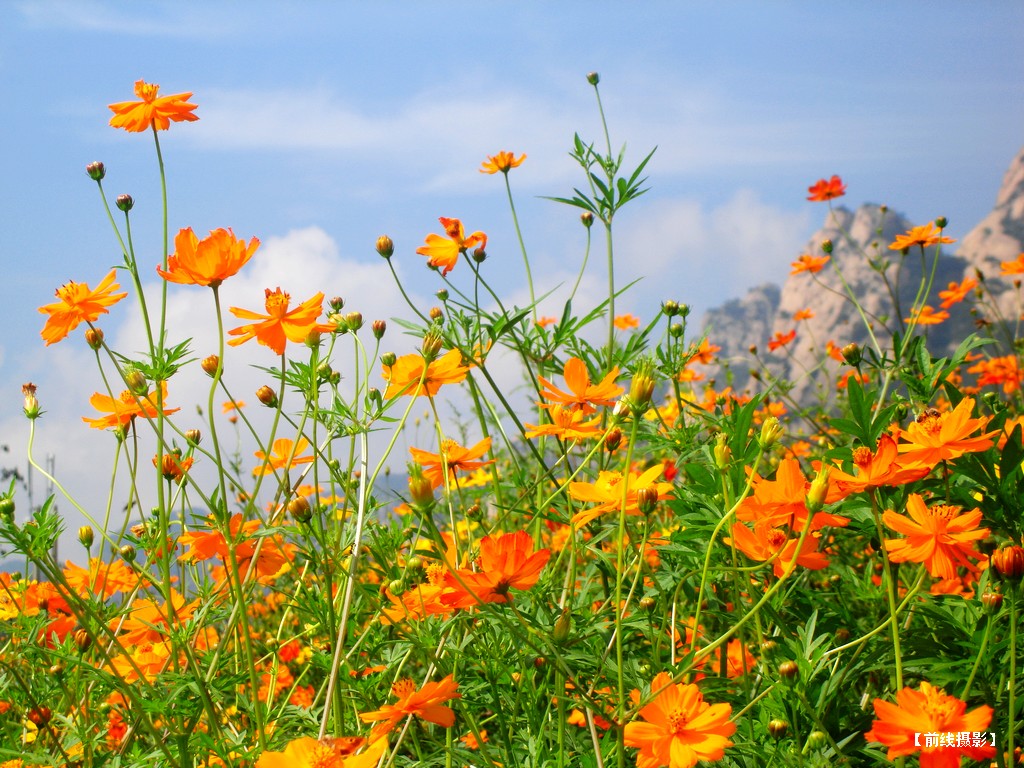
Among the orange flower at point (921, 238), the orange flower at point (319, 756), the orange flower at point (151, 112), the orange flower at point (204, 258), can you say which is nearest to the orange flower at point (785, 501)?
the orange flower at point (319, 756)

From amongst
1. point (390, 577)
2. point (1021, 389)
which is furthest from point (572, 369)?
point (1021, 389)

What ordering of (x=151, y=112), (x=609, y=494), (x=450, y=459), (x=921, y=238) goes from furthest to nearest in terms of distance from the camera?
1. (x=921, y=238)
2. (x=151, y=112)
3. (x=450, y=459)
4. (x=609, y=494)

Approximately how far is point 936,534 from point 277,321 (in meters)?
0.87

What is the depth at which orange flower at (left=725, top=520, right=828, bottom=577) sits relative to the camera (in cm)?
102

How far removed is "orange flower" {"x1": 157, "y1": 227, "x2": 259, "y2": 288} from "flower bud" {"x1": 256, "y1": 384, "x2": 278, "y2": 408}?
193mm

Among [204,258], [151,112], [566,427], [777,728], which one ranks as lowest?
[777,728]

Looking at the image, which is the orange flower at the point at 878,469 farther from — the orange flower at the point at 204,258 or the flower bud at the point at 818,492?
the orange flower at the point at 204,258

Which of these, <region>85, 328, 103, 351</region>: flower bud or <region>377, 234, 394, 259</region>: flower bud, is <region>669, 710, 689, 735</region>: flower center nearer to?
<region>85, 328, 103, 351</region>: flower bud

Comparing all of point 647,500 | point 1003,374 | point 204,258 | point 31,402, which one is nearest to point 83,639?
point 31,402

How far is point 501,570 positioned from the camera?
90 centimetres

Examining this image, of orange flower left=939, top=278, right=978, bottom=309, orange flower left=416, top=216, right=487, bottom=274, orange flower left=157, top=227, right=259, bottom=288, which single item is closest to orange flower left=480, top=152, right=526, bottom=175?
orange flower left=416, top=216, right=487, bottom=274

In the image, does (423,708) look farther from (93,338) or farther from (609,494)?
(93,338)

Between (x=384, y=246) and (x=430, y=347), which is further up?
(x=384, y=246)

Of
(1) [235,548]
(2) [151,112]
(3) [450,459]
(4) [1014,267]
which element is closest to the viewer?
(1) [235,548]
